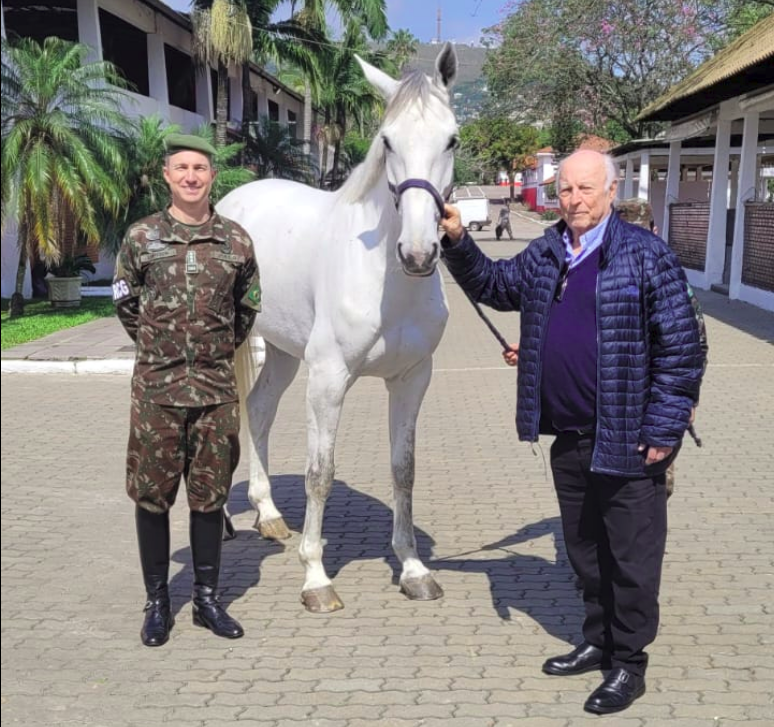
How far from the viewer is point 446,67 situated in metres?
3.60

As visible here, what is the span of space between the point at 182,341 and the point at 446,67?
153 cm

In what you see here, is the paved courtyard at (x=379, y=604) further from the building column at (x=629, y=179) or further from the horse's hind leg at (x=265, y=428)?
the building column at (x=629, y=179)

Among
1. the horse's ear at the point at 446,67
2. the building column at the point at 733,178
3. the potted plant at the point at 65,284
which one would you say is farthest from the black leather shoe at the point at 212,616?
the building column at the point at 733,178

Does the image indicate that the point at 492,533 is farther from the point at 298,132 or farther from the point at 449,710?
the point at 298,132

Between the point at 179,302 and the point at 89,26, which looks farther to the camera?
the point at 89,26

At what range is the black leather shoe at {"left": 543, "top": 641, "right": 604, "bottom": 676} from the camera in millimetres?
3408

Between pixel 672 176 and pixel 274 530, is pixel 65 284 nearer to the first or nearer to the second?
pixel 274 530

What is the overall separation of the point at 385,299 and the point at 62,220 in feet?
39.3

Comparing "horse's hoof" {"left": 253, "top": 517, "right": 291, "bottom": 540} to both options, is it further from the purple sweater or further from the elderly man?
the purple sweater

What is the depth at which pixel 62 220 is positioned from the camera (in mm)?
14398

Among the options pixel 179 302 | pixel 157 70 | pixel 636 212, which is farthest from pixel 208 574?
pixel 157 70

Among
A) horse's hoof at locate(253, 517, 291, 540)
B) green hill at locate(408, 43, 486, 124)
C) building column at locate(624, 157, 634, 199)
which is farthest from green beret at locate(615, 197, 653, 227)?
building column at locate(624, 157, 634, 199)

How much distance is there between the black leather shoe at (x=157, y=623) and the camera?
3.69m

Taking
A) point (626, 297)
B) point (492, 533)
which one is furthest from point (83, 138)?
point (626, 297)
